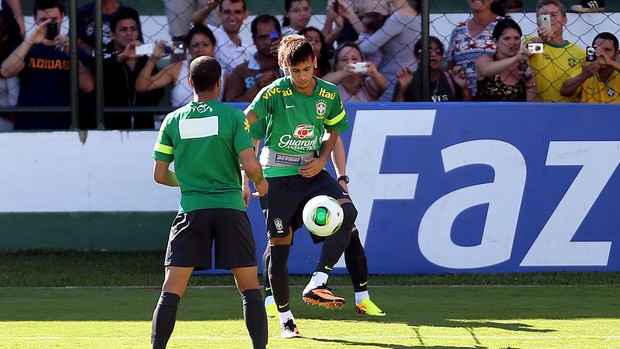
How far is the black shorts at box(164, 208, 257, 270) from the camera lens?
550cm

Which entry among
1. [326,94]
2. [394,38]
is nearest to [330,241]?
[326,94]

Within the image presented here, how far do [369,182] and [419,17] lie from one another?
1.90 metres

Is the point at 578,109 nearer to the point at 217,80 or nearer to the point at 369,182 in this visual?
the point at 369,182

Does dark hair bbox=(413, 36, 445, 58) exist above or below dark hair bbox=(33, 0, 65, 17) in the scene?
below

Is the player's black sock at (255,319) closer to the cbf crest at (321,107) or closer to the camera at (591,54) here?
the cbf crest at (321,107)

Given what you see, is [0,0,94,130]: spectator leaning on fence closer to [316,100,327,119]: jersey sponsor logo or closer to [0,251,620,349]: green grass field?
[0,251,620,349]: green grass field

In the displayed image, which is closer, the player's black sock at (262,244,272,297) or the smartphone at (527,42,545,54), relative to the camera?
the player's black sock at (262,244,272,297)

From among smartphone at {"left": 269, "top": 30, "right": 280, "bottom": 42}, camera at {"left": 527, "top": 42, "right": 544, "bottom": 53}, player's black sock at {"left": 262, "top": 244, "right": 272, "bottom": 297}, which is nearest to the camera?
player's black sock at {"left": 262, "top": 244, "right": 272, "bottom": 297}

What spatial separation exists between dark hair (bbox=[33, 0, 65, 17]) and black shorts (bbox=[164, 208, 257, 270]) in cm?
567

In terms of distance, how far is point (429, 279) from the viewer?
30.4 ft

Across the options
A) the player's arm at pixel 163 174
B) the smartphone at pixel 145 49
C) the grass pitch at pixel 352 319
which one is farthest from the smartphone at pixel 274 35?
the player's arm at pixel 163 174

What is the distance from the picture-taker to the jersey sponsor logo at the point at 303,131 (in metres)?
6.96

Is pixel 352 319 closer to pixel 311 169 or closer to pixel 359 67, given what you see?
pixel 311 169

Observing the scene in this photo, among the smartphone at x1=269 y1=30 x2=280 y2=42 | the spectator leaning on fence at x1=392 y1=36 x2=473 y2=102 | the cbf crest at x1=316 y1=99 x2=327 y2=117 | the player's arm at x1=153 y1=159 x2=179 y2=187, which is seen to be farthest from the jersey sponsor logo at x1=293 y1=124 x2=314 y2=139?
the smartphone at x1=269 y1=30 x2=280 y2=42
